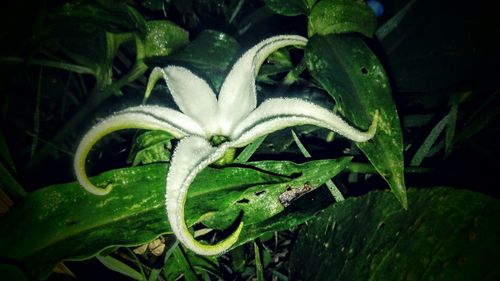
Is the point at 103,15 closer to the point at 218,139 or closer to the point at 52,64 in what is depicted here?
the point at 52,64

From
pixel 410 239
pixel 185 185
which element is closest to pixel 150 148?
pixel 185 185

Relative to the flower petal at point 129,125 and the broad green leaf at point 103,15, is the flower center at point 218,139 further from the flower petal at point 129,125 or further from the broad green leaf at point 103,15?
the broad green leaf at point 103,15

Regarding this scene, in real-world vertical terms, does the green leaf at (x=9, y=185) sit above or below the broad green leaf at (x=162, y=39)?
below

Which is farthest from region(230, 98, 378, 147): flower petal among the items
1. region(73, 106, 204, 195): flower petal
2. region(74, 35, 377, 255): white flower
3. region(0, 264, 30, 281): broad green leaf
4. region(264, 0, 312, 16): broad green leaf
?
region(0, 264, 30, 281): broad green leaf

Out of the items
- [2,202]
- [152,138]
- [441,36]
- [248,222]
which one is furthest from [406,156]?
[2,202]

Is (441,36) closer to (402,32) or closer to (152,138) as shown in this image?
(402,32)

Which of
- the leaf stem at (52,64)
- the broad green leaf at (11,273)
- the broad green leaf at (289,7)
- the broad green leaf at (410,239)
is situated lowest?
the broad green leaf at (410,239)

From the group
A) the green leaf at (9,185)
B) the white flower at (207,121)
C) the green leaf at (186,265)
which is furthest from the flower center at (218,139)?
the green leaf at (9,185)
